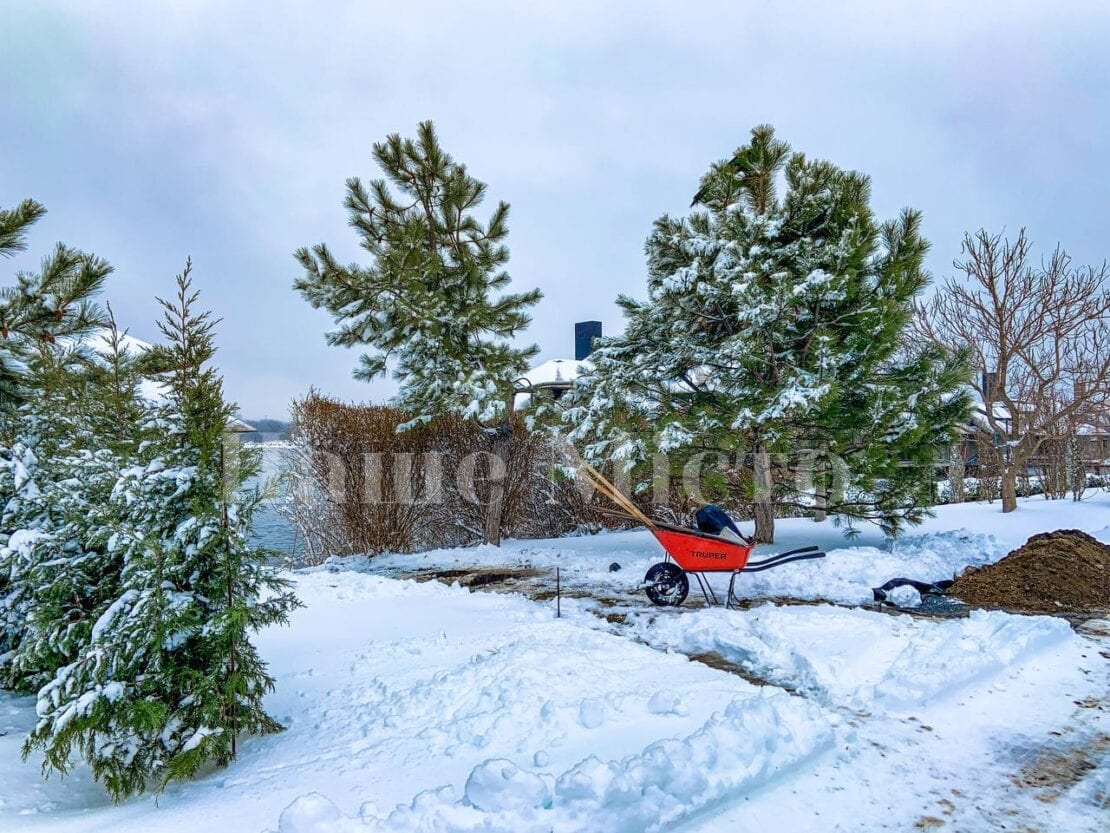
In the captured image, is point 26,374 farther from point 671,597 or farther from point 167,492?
point 671,597

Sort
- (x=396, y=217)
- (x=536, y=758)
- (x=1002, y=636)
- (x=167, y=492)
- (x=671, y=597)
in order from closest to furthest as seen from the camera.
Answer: (x=536, y=758), (x=167, y=492), (x=1002, y=636), (x=671, y=597), (x=396, y=217)

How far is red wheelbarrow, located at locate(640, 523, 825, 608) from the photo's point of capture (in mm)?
5320

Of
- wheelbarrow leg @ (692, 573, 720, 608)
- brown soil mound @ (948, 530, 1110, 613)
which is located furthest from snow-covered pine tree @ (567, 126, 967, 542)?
wheelbarrow leg @ (692, 573, 720, 608)

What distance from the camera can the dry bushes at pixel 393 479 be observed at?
1052 centimetres

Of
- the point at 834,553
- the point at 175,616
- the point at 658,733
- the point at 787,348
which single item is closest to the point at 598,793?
the point at 658,733

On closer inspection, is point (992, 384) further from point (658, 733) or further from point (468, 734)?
point (468, 734)

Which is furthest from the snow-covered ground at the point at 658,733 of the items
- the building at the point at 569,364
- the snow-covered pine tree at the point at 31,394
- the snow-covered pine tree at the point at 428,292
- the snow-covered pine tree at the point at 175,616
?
the building at the point at 569,364

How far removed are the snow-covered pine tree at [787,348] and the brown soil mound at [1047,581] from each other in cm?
183

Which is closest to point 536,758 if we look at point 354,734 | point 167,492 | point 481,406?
point 354,734

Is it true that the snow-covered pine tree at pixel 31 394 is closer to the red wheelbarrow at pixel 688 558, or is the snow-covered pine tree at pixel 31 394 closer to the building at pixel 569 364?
the red wheelbarrow at pixel 688 558

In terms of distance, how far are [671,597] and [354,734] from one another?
3397 mm

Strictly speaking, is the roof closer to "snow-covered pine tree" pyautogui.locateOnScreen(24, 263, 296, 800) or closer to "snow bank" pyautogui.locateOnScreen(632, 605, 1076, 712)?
"snow bank" pyautogui.locateOnScreen(632, 605, 1076, 712)

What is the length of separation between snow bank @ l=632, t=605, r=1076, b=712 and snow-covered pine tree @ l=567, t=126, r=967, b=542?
303 centimetres

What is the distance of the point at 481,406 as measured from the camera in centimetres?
921
